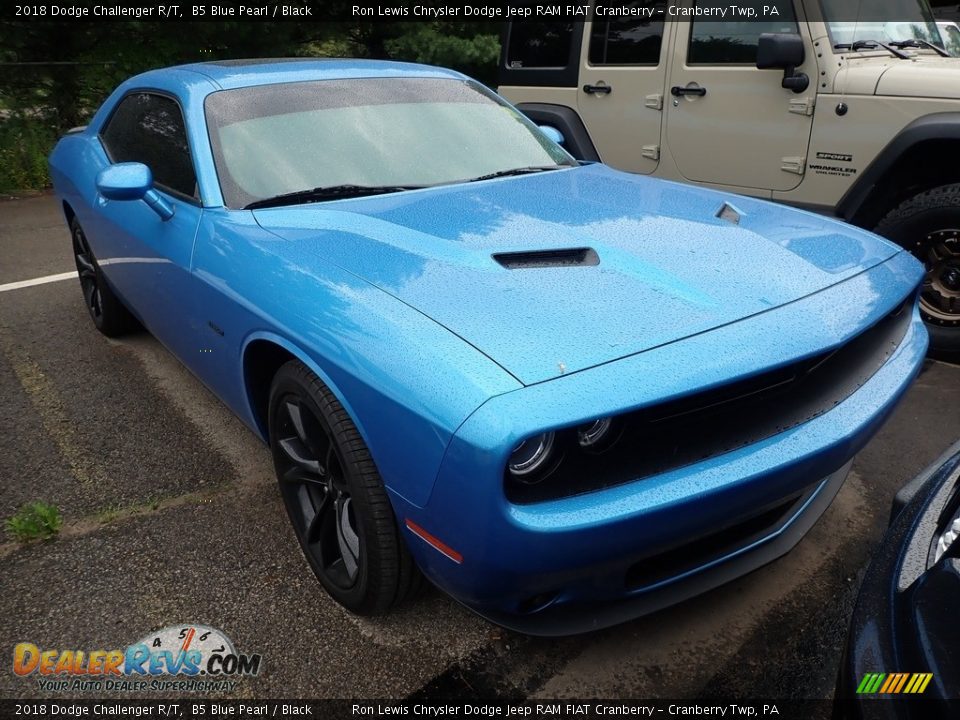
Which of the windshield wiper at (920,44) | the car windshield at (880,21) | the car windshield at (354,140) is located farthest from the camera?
the windshield wiper at (920,44)

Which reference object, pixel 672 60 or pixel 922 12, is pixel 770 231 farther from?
pixel 922 12

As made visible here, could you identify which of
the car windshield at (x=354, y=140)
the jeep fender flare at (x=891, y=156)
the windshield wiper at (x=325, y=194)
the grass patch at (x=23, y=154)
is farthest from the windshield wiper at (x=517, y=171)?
the grass patch at (x=23, y=154)

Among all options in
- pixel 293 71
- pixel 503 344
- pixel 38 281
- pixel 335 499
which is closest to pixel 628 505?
pixel 503 344

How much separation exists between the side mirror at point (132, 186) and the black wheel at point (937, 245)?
335cm

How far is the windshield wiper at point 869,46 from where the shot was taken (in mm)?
3918

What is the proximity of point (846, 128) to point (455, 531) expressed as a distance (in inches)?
133

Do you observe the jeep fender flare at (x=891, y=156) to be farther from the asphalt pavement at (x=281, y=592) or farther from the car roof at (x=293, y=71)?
the car roof at (x=293, y=71)

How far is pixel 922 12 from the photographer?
4301 millimetres

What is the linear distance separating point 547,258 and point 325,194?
91 centimetres

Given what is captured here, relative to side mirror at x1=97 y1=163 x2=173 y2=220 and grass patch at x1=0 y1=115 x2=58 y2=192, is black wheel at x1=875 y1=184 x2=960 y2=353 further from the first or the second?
grass patch at x1=0 y1=115 x2=58 y2=192

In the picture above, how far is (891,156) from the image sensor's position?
365 cm

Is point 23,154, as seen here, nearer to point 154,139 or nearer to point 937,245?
point 154,139

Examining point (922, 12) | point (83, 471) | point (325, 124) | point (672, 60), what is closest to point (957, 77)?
point (922, 12)

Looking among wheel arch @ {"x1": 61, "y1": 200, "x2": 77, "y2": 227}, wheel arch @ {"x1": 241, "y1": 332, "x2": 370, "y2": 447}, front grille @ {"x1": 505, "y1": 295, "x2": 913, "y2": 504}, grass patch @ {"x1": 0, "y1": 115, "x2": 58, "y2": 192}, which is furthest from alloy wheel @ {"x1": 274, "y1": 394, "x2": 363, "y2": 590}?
grass patch @ {"x1": 0, "y1": 115, "x2": 58, "y2": 192}
